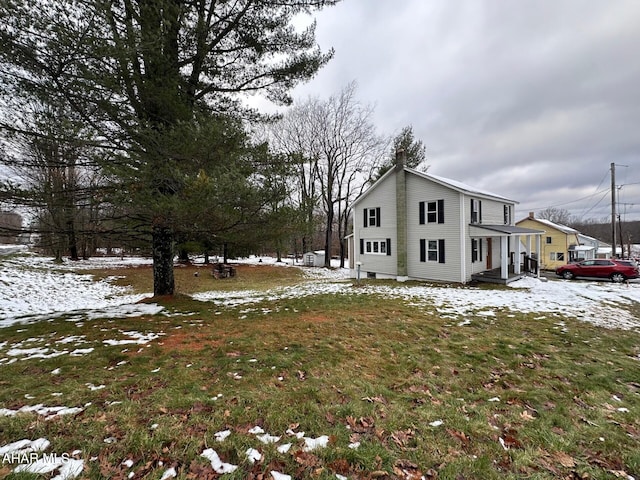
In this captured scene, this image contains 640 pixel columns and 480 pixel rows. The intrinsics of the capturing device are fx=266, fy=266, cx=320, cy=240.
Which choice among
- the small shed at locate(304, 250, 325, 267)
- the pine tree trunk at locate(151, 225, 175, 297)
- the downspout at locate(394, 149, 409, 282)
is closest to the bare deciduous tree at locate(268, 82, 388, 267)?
the small shed at locate(304, 250, 325, 267)

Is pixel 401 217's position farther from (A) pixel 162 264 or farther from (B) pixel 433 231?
(A) pixel 162 264

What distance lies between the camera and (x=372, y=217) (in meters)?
17.0

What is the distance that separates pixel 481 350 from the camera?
4891mm

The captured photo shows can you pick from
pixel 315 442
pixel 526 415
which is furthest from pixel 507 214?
pixel 315 442

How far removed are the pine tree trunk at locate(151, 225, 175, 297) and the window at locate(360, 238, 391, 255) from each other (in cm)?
1176

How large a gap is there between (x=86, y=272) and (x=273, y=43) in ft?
57.3

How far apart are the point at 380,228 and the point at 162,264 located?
12.1m

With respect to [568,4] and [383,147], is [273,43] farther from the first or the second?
[383,147]

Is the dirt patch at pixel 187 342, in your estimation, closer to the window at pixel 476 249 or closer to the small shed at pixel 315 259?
the window at pixel 476 249

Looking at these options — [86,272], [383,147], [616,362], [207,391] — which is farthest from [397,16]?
[86,272]

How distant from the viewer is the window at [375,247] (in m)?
16.1

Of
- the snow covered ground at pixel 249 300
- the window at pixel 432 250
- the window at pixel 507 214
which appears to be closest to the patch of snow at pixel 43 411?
the snow covered ground at pixel 249 300

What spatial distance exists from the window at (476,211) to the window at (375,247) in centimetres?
457

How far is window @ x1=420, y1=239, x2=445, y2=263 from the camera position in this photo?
1391cm
